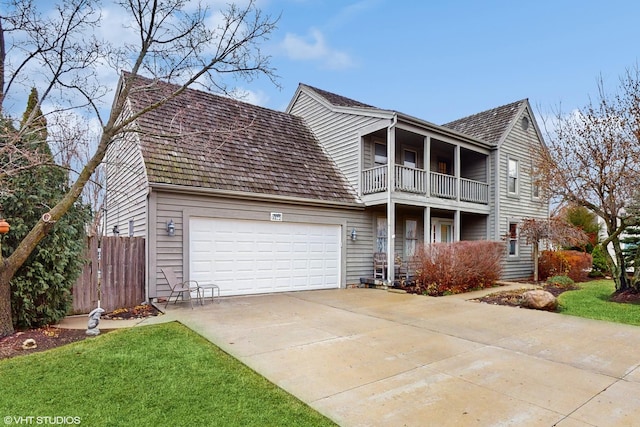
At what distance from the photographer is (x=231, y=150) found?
36.8 feet

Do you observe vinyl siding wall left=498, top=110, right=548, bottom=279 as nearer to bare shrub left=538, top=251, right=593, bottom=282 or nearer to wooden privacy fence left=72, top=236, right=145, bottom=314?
bare shrub left=538, top=251, right=593, bottom=282

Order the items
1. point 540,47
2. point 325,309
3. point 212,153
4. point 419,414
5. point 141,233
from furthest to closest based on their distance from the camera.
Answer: point 540,47, point 212,153, point 141,233, point 325,309, point 419,414

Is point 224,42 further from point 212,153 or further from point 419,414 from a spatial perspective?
point 419,414

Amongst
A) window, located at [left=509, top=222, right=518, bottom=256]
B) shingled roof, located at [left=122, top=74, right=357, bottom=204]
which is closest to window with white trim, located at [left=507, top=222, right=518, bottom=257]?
window, located at [left=509, top=222, right=518, bottom=256]

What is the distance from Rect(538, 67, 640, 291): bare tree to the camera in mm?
9320

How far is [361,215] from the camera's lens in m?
12.6

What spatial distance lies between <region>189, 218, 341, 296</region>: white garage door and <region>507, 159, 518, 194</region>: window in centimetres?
851

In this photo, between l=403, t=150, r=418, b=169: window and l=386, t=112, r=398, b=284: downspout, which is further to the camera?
l=403, t=150, r=418, b=169: window

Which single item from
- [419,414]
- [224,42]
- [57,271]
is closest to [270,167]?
[224,42]

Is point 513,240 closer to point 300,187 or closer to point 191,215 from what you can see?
point 300,187

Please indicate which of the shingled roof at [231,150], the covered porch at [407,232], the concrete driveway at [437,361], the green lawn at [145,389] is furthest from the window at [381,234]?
the green lawn at [145,389]

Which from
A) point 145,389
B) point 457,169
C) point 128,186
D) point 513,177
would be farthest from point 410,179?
point 145,389

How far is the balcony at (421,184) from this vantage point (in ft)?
40.0

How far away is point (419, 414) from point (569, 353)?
127 inches
